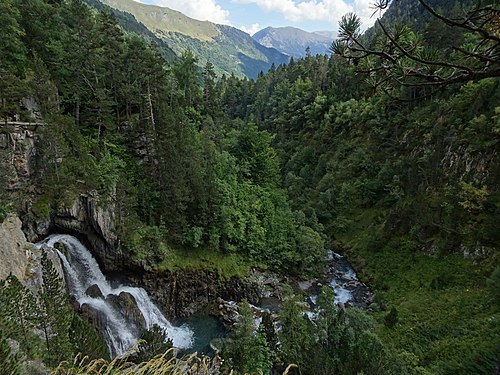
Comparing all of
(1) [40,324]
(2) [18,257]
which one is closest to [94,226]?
(2) [18,257]

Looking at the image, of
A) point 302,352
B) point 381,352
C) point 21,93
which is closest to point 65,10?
point 21,93

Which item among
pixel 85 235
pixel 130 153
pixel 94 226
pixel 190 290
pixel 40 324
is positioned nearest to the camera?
pixel 40 324

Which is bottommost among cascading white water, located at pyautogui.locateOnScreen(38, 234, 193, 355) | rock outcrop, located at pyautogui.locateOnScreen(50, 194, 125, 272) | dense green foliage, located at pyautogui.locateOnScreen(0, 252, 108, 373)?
cascading white water, located at pyautogui.locateOnScreen(38, 234, 193, 355)

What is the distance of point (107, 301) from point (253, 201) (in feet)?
48.4

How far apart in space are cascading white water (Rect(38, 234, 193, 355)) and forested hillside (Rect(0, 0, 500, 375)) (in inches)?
73.4

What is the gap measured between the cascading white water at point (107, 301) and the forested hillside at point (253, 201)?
1.86 m

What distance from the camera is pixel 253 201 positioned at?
31531mm

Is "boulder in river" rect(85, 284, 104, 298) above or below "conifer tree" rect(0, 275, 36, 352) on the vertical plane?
below

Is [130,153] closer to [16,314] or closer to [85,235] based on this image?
[85,235]

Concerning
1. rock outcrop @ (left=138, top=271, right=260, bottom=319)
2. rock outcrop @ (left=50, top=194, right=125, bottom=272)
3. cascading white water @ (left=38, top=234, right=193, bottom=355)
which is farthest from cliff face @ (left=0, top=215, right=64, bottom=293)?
rock outcrop @ (left=138, top=271, right=260, bottom=319)

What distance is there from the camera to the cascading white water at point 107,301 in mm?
20016

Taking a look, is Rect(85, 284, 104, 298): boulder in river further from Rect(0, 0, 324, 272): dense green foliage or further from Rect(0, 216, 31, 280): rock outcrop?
Rect(0, 216, 31, 280): rock outcrop

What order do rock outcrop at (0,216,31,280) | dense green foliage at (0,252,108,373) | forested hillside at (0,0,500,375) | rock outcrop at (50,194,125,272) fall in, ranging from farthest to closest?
rock outcrop at (50,194,125,272) < forested hillside at (0,0,500,375) < rock outcrop at (0,216,31,280) < dense green foliage at (0,252,108,373)

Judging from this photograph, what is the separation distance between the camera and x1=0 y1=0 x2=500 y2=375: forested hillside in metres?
16.6
